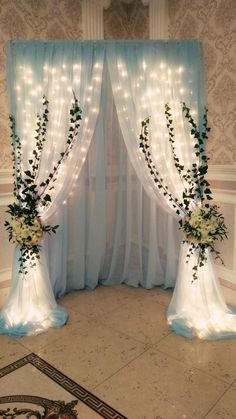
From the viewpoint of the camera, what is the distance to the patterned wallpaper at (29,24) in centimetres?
288

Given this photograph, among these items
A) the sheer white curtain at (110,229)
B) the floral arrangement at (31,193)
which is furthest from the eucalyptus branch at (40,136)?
the sheer white curtain at (110,229)

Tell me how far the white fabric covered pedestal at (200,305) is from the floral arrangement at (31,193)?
125 cm

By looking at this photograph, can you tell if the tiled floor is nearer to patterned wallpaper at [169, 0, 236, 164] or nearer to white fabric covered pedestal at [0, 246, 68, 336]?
white fabric covered pedestal at [0, 246, 68, 336]

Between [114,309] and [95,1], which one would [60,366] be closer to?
[114,309]

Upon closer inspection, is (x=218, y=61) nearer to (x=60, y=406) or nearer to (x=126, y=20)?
(x=126, y=20)

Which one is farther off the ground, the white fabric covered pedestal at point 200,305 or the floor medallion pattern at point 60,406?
the white fabric covered pedestal at point 200,305

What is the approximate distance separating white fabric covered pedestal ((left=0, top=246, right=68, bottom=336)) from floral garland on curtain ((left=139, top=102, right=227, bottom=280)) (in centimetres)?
124

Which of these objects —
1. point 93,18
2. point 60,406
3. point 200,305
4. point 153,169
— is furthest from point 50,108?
point 60,406

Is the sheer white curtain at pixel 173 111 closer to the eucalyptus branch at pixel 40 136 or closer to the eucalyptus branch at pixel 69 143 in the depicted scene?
the eucalyptus branch at pixel 69 143

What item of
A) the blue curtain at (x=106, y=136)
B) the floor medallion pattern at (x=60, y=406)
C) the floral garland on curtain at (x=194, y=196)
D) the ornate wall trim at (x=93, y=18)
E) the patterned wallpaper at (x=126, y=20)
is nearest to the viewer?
the floor medallion pattern at (x=60, y=406)

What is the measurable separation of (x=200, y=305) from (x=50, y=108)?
2.07 meters

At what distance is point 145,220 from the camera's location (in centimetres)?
358

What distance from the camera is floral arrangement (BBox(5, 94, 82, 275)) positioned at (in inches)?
107

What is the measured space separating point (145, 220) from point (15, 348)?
69.2 inches
